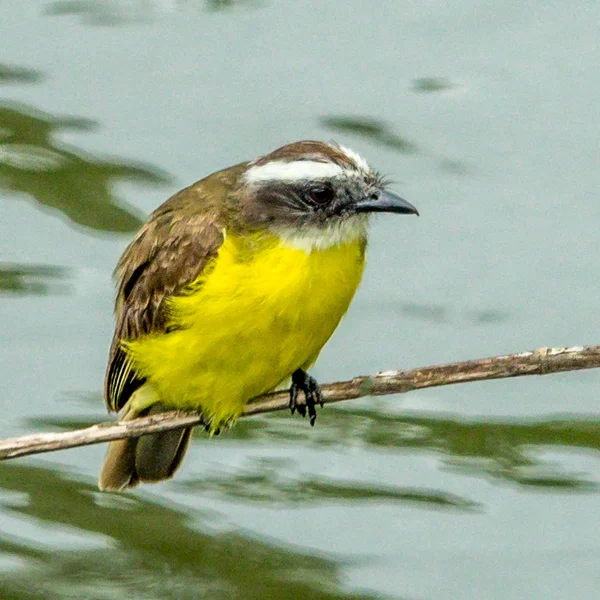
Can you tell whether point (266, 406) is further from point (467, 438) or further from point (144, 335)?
point (467, 438)

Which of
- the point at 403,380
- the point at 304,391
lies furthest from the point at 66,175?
the point at 403,380

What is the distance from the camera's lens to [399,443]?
534 inches

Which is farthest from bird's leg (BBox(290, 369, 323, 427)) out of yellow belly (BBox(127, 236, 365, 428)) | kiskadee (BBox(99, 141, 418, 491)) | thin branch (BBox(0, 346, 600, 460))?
thin branch (BBox(0, 346, 600, 460))

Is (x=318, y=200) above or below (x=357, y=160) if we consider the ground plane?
below

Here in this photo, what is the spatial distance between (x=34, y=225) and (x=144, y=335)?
348cm

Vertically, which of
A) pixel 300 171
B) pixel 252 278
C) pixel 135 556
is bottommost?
pixel 135 556

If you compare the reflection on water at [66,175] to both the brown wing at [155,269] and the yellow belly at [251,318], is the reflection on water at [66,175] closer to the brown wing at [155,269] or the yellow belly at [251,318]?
the brown wing at [155,269]

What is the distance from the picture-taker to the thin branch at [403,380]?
955 centimetres

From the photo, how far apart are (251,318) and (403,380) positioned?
79cm

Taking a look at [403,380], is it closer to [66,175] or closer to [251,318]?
[251,318]

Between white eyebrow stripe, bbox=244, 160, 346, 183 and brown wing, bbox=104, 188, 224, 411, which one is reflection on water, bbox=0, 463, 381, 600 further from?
white eyebrow stripe, bbox=244, 160, 346, 183

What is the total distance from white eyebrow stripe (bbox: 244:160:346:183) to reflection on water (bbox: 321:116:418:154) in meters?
3.68

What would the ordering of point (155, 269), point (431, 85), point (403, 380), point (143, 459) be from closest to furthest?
point (403, 380), point (155, 269), point (143, 459), point (431, 85)

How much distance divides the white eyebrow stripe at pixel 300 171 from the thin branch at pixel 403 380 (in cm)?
87
